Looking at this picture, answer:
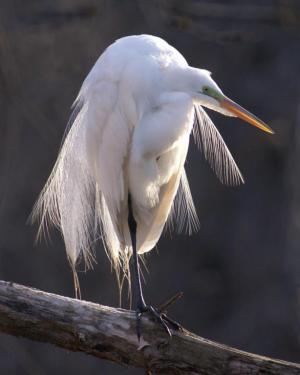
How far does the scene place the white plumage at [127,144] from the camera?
2410 millimetres

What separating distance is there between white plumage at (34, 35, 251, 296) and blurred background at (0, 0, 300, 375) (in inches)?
58.3

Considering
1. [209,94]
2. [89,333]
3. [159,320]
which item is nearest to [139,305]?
[159,320]

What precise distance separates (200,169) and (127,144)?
6.09ft

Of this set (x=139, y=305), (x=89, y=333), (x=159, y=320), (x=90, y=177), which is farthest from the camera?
(x=90, y=177)

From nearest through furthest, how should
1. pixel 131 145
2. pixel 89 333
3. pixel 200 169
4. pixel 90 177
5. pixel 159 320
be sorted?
1. pixel 89 333
2. pixel 159 320
3. pixel 131 145
4. pixel 90 177
5. pixel 200 169

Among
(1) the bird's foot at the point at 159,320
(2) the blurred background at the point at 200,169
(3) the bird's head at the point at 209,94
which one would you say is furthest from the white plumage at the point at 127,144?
(2) the blurred background at the point at 200,169

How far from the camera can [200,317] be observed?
4.36m

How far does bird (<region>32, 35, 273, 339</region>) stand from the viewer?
241 centimetres

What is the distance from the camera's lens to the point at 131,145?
2.46m

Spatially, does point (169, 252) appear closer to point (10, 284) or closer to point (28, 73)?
point (28, 73)

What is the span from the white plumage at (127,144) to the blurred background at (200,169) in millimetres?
1482

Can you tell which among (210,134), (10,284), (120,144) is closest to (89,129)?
(120,144)

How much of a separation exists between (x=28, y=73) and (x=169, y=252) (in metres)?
0.95

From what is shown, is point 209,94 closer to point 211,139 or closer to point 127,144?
point 127,144
